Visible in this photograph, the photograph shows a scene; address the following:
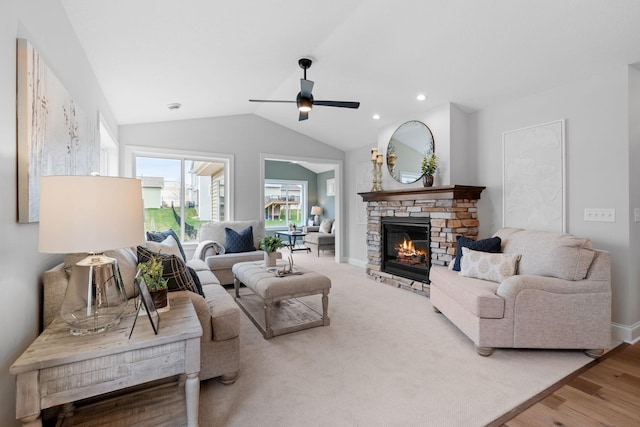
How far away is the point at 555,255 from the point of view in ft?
8.65

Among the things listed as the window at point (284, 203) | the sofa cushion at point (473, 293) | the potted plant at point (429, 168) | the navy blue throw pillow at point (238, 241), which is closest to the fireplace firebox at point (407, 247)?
the potted plant at point (429, 168)

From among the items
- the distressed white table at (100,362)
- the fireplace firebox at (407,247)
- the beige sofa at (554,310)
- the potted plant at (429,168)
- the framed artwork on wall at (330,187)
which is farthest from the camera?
the framed artwork on wall at (330,187)

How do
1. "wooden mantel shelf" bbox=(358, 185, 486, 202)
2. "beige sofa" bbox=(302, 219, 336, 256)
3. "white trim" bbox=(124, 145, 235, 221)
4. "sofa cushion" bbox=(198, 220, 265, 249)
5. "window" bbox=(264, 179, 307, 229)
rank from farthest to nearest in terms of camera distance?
1. "window" bbox=(264, 179, 307, 229)
2. "beige sofa" bbox=(302, 219, 336, 256)
3. "sofa cushion" bbox=(198, 220, 265, 249)
4. "white trim" bbox=(124, 145, 235, 221)
5. "wooden mantel shelf" bbox=(358, 185, 486, 202)

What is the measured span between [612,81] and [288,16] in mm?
3022

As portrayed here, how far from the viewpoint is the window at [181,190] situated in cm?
505

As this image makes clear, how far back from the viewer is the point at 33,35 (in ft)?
4.91

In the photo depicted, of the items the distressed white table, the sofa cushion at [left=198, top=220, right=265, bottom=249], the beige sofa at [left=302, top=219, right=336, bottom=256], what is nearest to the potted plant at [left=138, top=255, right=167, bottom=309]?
the distressed white table

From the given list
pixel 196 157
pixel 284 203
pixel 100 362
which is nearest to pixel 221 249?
pixel 196 157

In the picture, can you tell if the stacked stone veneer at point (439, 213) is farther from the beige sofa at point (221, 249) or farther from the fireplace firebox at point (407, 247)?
the beige sofa at point (221, 249)

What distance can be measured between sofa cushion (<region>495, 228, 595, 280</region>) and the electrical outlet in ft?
1.40

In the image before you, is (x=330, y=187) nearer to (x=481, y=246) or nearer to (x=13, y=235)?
(x=481, y=246)

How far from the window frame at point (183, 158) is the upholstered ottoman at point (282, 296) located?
6.86 feet

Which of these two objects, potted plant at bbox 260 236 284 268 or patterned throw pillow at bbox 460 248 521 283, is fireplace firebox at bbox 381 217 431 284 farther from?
potted plant at bbox 260 236 284 268

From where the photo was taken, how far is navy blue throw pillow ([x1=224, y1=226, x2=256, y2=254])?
4832 mm
